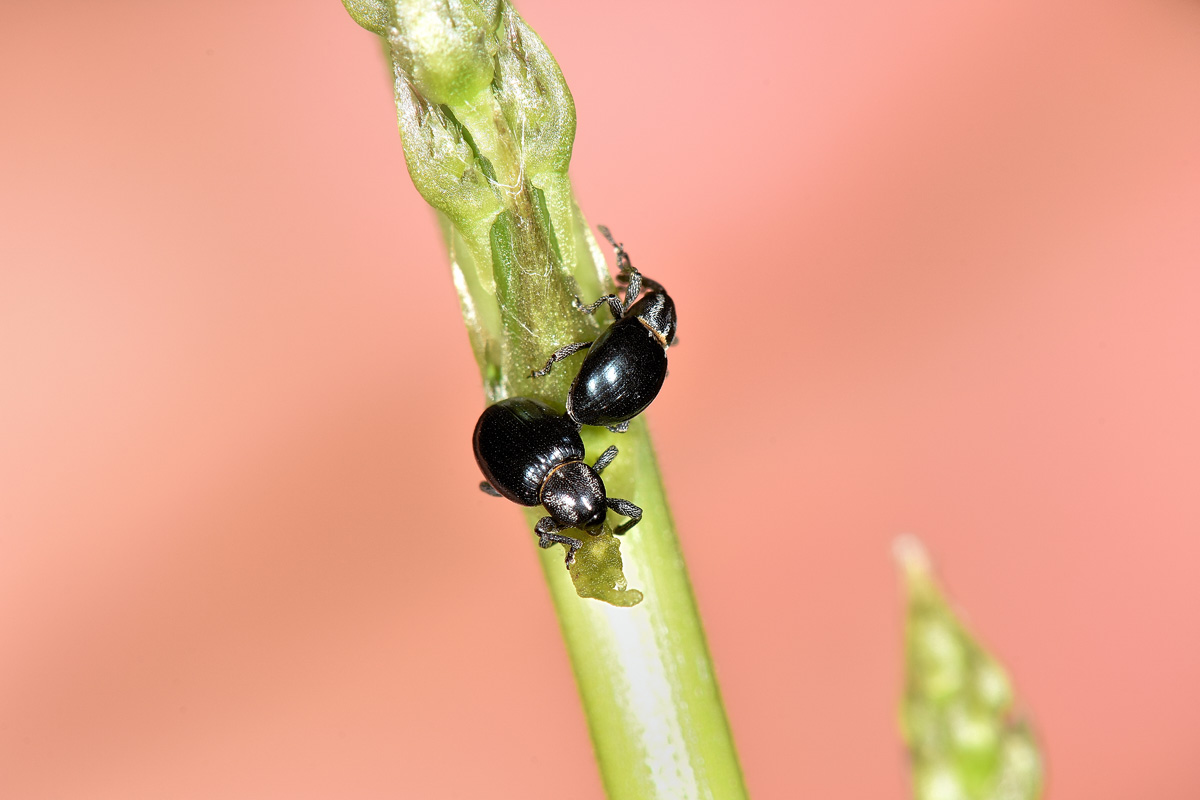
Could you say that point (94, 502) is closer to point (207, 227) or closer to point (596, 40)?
point (207, 227)

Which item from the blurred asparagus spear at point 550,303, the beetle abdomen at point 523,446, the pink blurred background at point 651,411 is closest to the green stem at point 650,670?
the blurred asparagus spear at point 550,303

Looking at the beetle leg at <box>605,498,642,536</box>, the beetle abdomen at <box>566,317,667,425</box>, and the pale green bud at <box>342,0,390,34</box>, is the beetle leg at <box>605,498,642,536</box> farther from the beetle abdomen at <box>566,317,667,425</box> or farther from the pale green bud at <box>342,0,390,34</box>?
the pale green bud at <box>342,0,390,34</box>

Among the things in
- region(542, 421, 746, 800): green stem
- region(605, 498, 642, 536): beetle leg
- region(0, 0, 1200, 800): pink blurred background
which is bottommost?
region(542, 421, 746, 800): green stem

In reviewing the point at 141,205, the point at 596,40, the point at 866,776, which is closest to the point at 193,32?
the point at 141,205

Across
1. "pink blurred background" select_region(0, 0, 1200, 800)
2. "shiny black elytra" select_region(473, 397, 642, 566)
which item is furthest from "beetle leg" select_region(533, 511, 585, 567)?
"pink blurred background" select_region(0, 0, 1200, 800)

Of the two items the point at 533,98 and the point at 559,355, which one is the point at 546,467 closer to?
the point at 559,355

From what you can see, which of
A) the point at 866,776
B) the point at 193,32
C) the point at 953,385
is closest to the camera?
the point at 866,776
